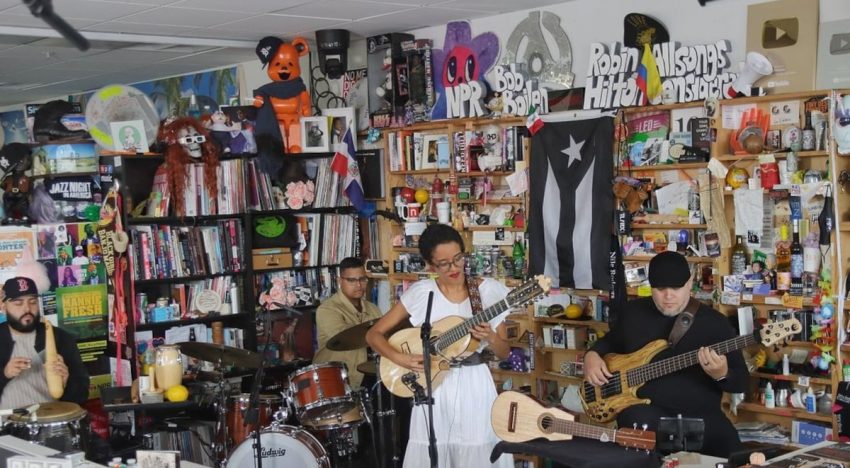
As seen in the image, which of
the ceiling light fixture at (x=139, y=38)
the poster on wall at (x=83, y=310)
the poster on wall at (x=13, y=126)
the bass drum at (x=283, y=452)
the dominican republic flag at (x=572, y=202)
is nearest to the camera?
the bass drum at (x=283, y=452)

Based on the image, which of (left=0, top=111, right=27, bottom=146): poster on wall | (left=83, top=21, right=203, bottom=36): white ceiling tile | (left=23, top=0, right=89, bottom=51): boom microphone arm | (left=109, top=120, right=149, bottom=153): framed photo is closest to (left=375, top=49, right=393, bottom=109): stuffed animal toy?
(left=83, top=21, right=203, bottom=36): white ceiling tile

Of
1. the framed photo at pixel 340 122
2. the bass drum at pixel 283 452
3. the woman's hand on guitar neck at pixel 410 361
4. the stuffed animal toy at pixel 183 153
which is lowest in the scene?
the bass drum at pixel 283 452

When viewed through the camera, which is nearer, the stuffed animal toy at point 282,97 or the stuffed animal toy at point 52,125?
the stuffed animal toy at point 282,97

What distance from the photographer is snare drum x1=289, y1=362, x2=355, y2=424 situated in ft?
17.8

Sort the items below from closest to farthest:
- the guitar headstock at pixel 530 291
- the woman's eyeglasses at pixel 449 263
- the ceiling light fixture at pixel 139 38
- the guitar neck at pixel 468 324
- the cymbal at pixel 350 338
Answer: the guitar headstock at pixel 530 291 < the guitar neck at pixel 468 324 < the woman's eyeglasses at pixel 449 263 < the cymbal at pixel 350 338 < the ceiling light fixture at pixel 139 38

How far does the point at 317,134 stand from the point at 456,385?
3300 mm

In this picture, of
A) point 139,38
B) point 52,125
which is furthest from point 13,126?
point 139,38

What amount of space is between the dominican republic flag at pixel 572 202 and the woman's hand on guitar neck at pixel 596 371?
4.69 ft

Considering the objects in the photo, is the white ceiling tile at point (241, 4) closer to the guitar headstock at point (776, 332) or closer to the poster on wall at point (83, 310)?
the poster on wall at point (83, 310)

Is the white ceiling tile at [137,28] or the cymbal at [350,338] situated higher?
the white ceiling tile at [137,28]

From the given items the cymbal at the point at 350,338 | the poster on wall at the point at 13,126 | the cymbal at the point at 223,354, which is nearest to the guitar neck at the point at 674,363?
the cymbal at the point at 350,338

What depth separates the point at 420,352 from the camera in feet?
15.3

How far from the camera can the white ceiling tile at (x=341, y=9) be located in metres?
6.03

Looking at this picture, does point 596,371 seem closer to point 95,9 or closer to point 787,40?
point 787,40
